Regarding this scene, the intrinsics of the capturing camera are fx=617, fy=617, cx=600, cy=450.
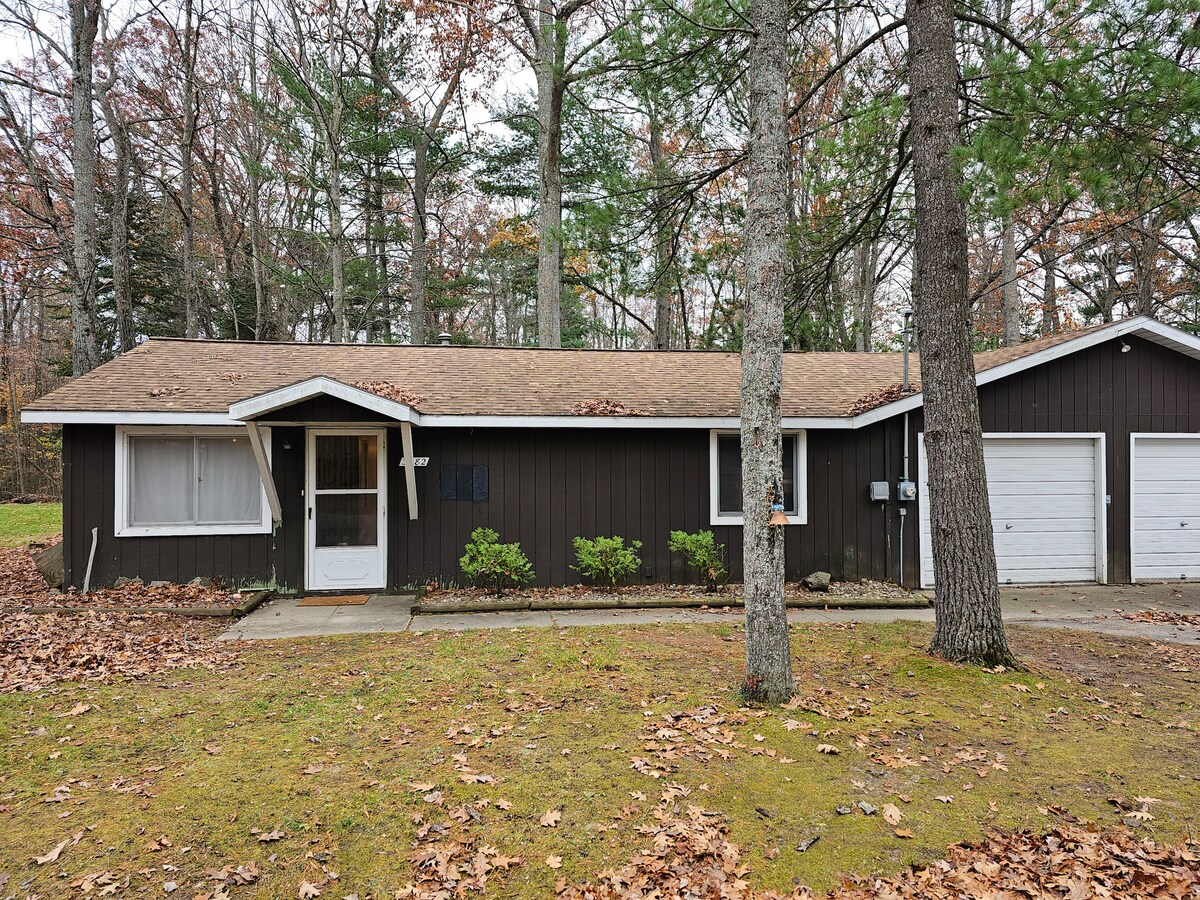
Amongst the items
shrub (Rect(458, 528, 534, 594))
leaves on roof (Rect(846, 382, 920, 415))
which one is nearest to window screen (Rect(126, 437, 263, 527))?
shrub (Rect(458, 528, 534, 594))

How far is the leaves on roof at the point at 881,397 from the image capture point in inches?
326

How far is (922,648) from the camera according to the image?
5.54 metres

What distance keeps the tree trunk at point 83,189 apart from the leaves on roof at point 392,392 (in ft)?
18.9

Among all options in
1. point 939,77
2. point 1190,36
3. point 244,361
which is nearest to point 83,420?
point 244,361

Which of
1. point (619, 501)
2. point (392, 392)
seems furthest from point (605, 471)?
point (392, 392)

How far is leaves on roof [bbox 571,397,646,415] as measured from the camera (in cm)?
809

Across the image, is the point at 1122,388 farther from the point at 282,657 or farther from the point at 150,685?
the point at 150,685

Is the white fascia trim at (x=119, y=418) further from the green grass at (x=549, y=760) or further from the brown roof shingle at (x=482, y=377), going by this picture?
the green grass at (x=549, y=760)

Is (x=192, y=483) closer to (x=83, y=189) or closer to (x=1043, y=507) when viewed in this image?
(x=83, y=189)

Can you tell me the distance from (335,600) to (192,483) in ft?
7.73

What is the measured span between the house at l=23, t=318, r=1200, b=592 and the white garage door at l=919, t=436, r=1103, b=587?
3 cm

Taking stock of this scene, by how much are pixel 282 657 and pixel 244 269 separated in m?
16.5

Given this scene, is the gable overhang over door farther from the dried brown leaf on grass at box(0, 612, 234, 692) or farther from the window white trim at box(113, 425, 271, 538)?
the dried brown leaf on grass at box(0, 612, 234, 692)

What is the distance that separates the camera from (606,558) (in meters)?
7.96
